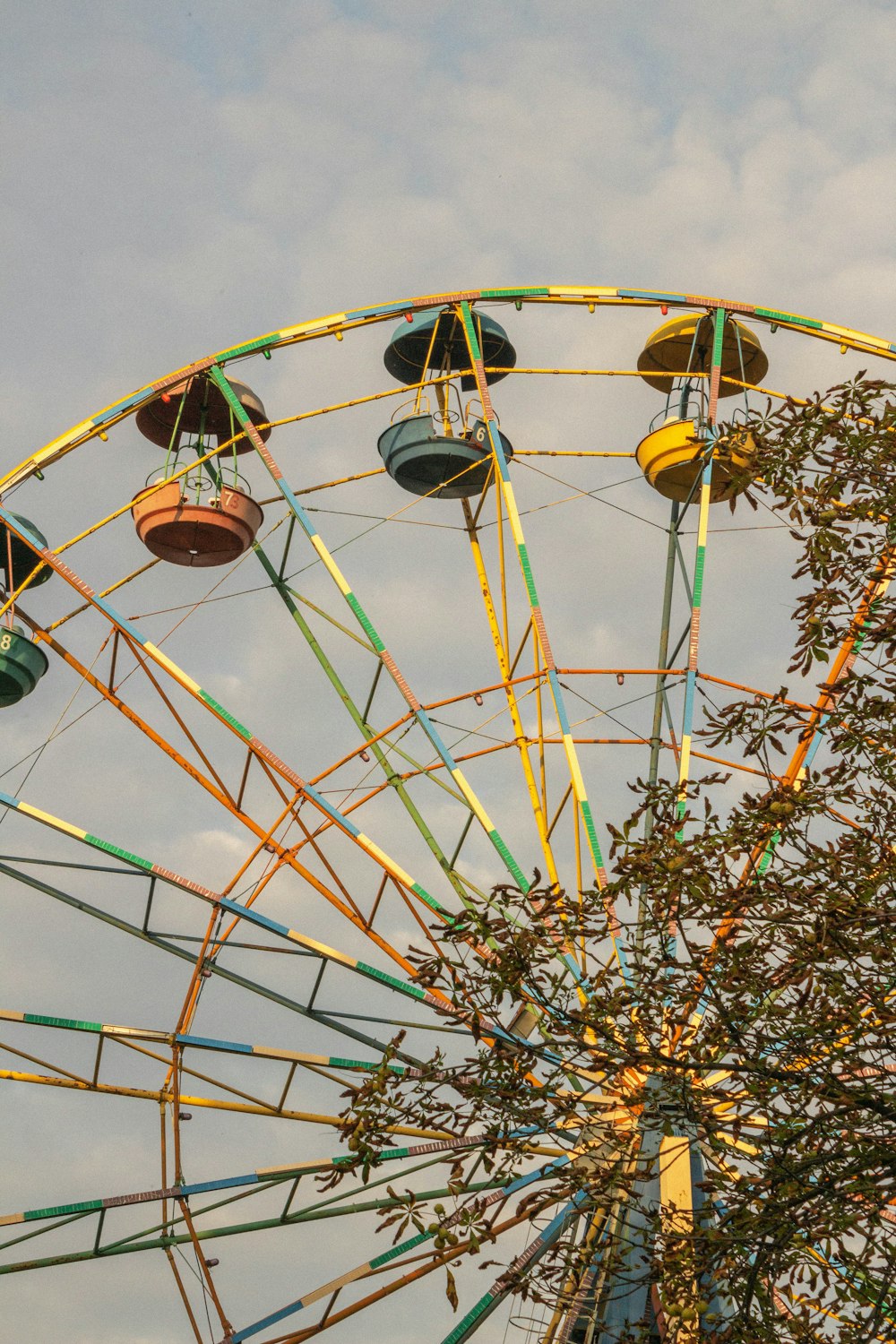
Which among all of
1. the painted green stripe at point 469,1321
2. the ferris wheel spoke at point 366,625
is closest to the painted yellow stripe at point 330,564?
the ferris wheel spoke at point 366,625

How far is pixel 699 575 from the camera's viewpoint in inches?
771

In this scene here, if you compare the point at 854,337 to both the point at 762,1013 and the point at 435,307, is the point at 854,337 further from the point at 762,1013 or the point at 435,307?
the point at 762,1013

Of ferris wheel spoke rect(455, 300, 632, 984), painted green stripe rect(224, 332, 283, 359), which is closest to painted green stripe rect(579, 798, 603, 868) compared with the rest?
ferris wheel spoke rect(455, 300, 632, 984)

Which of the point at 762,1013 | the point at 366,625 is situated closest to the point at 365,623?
the point at 366,625

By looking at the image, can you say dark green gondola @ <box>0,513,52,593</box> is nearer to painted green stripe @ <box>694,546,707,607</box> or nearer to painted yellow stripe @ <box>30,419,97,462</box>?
painted yellow stripe @ <box>30,419,97,462</box>

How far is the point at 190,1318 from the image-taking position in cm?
1603

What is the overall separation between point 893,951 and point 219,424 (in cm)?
1497

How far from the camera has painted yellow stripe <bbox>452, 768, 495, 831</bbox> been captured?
1811 centimetres

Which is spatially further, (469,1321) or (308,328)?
(308,328)

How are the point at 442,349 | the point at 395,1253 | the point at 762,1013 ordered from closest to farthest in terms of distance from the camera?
1. the point at 762,1013
2. the point at 395,1253
3. the point at 442,349

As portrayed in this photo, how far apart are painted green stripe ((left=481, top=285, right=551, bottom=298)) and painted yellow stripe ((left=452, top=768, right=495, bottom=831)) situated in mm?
6470

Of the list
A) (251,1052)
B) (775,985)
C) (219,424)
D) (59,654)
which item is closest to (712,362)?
(219,424)

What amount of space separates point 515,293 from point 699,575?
14.7ft

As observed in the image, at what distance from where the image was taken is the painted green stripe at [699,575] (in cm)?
1945
